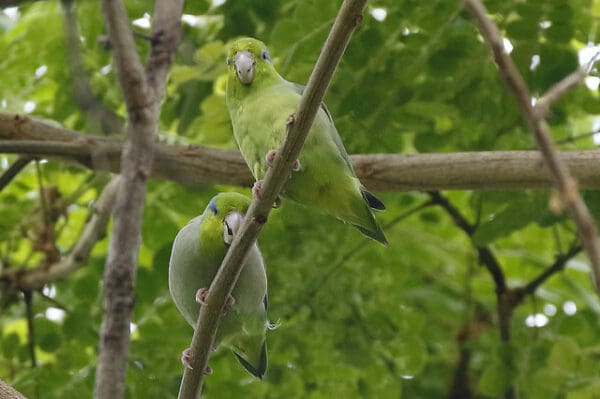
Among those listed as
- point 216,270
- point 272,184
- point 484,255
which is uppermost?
point 484,255

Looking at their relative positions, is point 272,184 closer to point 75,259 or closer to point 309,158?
point 309,158

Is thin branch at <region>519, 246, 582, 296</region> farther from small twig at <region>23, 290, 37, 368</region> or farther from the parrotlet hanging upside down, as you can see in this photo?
small twig at <region>23, 290, 37, 368</region>

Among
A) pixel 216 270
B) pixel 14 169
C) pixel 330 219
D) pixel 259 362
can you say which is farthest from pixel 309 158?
pixel 14 169

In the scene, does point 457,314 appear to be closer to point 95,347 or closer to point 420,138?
point 420,138

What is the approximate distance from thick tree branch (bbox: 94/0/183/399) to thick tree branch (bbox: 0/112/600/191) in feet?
1.52

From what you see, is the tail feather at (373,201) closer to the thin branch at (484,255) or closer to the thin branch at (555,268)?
the thin branch at (484,255)

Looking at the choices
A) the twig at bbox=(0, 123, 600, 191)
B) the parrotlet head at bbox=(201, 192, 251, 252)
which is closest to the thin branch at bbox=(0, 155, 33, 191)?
the twig at bbox=(0, 123, 600, 191)

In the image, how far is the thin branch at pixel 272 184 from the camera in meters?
2.05

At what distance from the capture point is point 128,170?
321 cm

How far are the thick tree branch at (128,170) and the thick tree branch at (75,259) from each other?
1070 millimetres

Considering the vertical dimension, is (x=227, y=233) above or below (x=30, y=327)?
below

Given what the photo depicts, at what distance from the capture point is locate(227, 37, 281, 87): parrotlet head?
3.23 m

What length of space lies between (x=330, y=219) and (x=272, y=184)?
242 centimetres

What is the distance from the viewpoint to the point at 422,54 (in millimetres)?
4262
